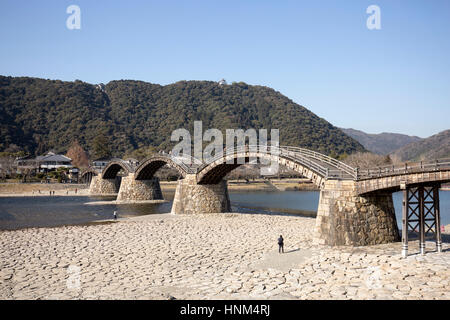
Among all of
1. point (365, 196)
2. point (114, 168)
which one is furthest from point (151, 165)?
point (365, 196)

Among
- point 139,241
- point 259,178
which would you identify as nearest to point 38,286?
point 139,241

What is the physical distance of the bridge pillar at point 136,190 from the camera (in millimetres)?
50688

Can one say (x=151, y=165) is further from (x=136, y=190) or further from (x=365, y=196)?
(x=365, y=196)

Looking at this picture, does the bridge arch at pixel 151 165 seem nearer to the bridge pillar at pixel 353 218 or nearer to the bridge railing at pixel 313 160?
the bridge railing at pixel 313 160

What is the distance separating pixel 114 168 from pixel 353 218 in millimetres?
50993

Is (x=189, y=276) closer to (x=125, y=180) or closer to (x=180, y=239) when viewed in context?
(x=180, y=239)

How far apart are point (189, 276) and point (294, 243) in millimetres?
7992

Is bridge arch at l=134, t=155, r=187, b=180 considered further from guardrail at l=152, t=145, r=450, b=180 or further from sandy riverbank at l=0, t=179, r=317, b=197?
Result: sandy riverbank at l=0, t=179, r=317, b=197

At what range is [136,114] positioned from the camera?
148 meters

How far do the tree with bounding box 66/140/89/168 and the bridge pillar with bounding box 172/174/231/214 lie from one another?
82184 millimetres

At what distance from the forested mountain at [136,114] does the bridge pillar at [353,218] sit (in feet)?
280

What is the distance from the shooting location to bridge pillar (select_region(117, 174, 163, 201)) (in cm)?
5069

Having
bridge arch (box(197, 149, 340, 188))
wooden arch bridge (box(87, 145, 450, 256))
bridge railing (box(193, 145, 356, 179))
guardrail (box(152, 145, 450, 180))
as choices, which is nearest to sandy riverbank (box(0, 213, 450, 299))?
wooden arch bridge (box(87, 145, 450, 256))
